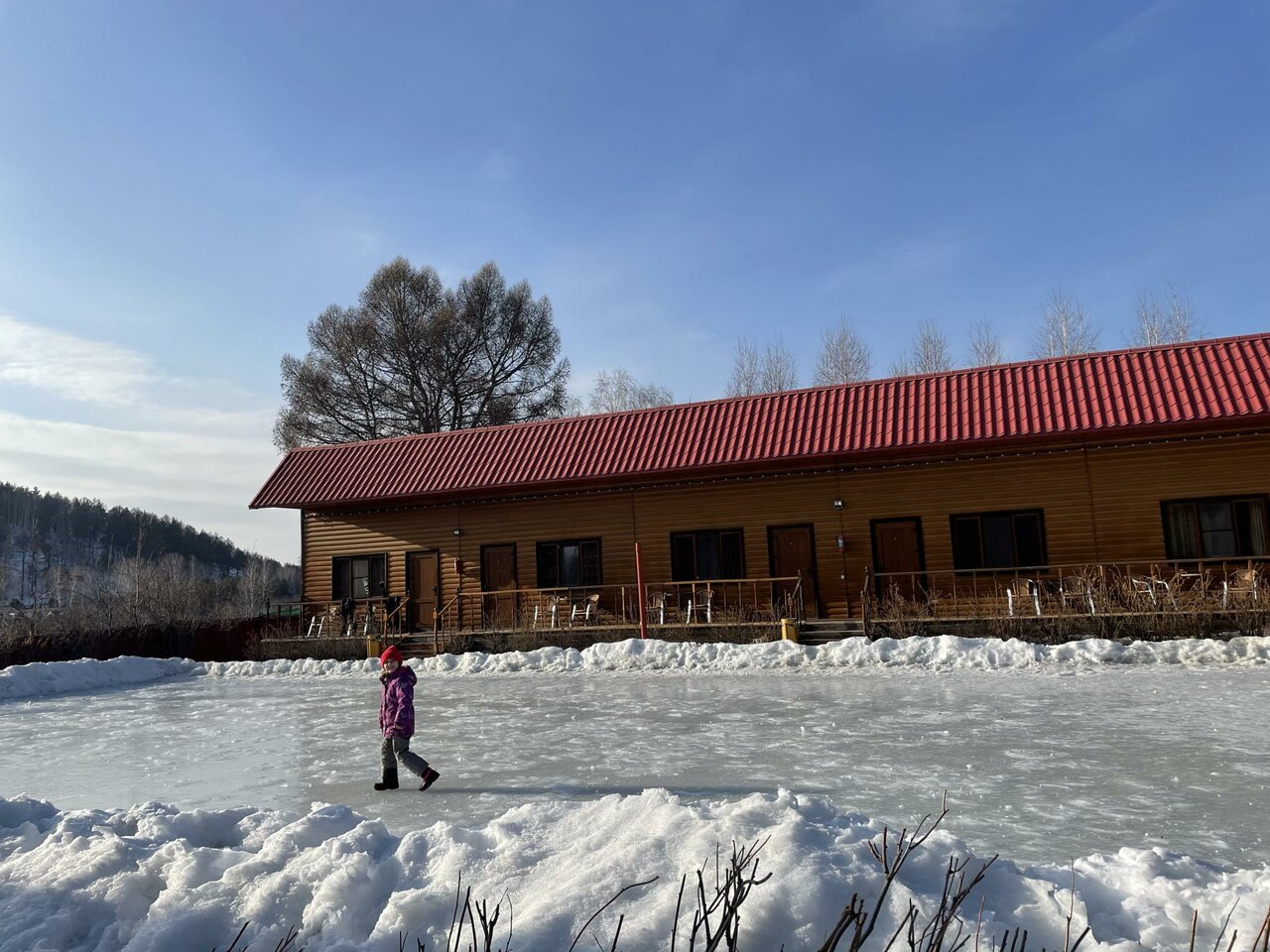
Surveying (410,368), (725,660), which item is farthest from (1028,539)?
(410,368)

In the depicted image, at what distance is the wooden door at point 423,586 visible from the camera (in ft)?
79.2

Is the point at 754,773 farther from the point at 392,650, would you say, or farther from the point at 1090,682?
the point at 1090,682

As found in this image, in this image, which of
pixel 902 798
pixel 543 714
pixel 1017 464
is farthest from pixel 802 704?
pixel 1017 464

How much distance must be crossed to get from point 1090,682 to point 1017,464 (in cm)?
789

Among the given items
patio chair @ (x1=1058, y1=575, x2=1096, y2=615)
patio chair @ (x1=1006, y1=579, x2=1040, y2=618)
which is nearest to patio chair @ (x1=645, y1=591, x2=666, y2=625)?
patio chair @ (x1=1006, y1=579, x2=1040, y2=618)

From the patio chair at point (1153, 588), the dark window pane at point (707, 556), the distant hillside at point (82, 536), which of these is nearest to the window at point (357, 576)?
the dark window pane at point (707, 556)

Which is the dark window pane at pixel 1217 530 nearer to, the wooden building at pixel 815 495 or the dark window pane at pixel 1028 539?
the wooden building at pixel 815 495

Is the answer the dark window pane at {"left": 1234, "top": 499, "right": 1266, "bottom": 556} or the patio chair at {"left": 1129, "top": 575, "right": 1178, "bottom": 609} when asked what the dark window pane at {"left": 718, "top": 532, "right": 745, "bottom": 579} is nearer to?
the patio chair at {"left": 1129, "top": 575, "right": 1178, "bottom": 609}

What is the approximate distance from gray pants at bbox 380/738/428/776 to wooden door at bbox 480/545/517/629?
14.6 meters

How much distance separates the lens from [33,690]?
1778 cm

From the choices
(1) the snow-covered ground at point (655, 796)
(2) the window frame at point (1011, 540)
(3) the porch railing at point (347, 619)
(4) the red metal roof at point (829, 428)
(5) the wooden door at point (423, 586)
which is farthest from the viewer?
(5) the wooden door at point (423, 586)

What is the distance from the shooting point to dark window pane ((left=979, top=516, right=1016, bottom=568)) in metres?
19.4

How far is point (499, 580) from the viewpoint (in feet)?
77.4

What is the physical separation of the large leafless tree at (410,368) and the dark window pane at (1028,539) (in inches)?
1040
